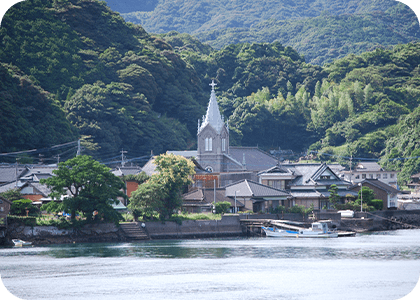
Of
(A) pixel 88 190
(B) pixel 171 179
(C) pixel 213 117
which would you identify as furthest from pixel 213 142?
(A) pixel 88 190

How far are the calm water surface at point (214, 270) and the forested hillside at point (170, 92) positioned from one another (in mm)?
39133

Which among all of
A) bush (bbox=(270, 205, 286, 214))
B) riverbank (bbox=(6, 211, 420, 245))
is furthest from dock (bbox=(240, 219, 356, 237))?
bush (bbox=(270, 205, 286, 214))

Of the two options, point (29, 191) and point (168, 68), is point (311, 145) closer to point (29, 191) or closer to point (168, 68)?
point (168, 68)

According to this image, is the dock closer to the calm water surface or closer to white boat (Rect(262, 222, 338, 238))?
white boat (Rect(262, 222, 338, 238))

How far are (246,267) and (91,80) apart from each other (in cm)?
7145

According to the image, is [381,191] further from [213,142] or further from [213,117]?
[213,117]

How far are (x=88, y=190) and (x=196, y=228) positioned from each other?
9740 millimetres

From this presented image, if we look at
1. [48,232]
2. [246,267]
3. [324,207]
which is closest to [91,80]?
[324,207]

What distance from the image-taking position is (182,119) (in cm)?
11356

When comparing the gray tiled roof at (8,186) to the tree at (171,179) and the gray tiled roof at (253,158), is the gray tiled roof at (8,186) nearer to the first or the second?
the tree at (171,179)

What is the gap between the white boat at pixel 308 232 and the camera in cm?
5547

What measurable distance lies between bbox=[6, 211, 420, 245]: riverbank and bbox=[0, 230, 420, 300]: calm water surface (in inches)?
83.5

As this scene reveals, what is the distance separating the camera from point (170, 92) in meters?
113

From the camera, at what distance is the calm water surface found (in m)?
29.5
